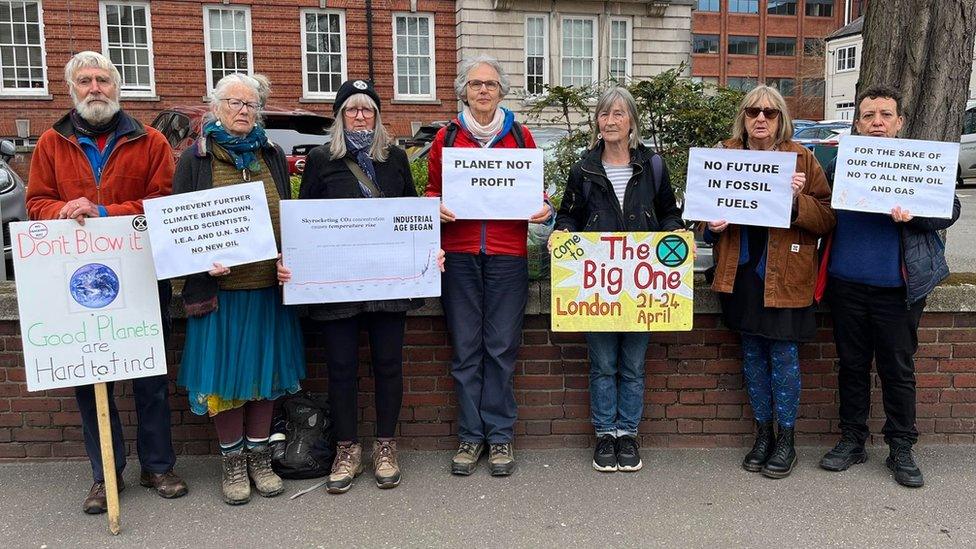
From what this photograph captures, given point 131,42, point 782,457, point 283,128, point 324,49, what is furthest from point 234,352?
point 131,42

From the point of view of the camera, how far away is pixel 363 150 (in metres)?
3.80

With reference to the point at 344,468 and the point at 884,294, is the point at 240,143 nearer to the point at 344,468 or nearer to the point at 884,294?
the point at 344,468

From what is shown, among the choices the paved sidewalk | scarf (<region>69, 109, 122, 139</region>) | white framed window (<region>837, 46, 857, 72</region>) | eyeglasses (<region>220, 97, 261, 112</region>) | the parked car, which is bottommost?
the paved sidewalk

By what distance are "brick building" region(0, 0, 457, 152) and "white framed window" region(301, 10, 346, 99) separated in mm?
30

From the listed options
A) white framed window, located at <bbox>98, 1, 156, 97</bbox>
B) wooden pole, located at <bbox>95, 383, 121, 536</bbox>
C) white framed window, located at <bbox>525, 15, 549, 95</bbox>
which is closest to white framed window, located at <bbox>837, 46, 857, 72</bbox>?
white framed window, located at <bbox>525, 15, 549, 95</bbox>

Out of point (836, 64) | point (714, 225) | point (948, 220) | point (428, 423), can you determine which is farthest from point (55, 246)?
point (836, 64)

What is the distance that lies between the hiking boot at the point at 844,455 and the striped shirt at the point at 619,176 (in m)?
1.73

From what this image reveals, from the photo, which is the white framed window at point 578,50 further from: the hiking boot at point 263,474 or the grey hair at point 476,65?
the hiking boot at point 263,474

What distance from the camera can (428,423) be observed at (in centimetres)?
439

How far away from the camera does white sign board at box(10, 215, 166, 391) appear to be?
11.2ft

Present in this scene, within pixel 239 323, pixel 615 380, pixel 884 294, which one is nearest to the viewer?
pixel 239 323

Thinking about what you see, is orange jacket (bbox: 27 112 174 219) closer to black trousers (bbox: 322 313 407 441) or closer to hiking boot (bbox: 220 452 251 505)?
black trousers (bbox: 322 313 407 441)

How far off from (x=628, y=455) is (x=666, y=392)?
499 mm

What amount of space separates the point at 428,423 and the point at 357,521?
933 mm
